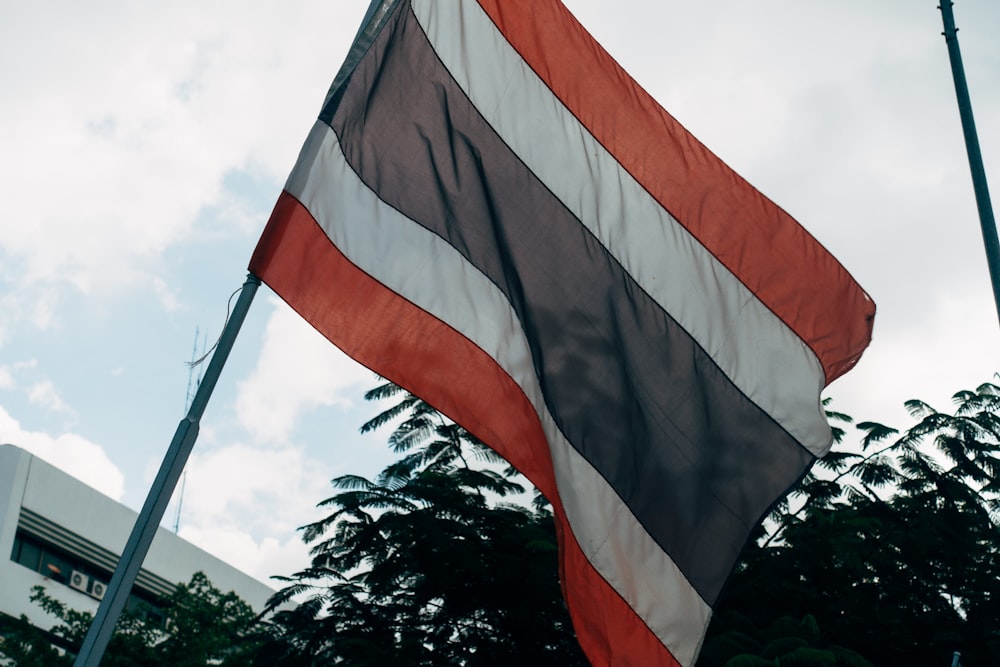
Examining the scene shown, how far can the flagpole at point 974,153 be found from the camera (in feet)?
21.9

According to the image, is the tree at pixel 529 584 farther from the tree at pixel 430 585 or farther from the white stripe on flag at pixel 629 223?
the white stripe on flag at pixel 629 223

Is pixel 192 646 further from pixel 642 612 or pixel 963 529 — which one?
pixel 642 612

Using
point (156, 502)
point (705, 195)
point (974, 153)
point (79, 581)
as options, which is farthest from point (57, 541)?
point (156, 502)

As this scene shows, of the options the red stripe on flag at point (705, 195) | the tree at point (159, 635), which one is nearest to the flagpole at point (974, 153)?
the red stripe on flag at point (705, 195)

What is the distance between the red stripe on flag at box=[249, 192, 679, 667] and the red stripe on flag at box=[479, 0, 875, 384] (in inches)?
57.5

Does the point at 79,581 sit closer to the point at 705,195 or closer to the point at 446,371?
the point at 446,371

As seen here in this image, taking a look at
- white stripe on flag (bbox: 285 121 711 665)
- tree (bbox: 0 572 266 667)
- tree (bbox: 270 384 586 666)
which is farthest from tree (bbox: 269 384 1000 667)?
tree (bbox: 0 572 266 667)

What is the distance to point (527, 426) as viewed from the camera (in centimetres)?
603

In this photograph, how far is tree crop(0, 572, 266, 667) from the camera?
642 inches

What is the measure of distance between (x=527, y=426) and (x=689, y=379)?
93cm

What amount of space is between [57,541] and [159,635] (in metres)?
15.1

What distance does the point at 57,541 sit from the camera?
31641 millimetres

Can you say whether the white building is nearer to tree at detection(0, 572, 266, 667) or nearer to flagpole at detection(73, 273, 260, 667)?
tree at detection(0, 572, 266, 667)

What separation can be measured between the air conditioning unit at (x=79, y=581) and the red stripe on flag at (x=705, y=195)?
29.1 m
